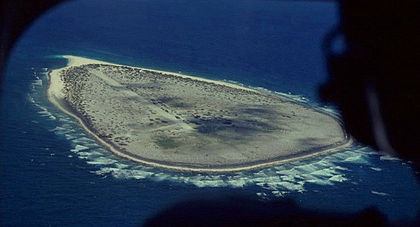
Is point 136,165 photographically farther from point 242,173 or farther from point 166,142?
point 242,173

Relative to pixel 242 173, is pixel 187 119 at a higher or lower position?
higher

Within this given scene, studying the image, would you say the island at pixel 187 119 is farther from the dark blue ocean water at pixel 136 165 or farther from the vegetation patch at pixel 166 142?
the dark blue ocean water at pixel 136 165

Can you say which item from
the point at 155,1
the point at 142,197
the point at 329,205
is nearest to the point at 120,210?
the point at 142,197

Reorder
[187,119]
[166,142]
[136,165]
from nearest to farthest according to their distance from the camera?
[136,165] < [166,142] < [187,119]

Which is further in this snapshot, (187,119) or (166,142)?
(187,119)

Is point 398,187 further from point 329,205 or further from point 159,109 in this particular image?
point 159,109


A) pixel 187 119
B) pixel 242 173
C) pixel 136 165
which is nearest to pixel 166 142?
pixel 136 165

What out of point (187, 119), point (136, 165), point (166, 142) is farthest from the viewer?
point (187, 119)

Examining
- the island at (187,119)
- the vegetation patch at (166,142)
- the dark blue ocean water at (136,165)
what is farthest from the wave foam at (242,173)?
the vegetation patch at (166,142)
